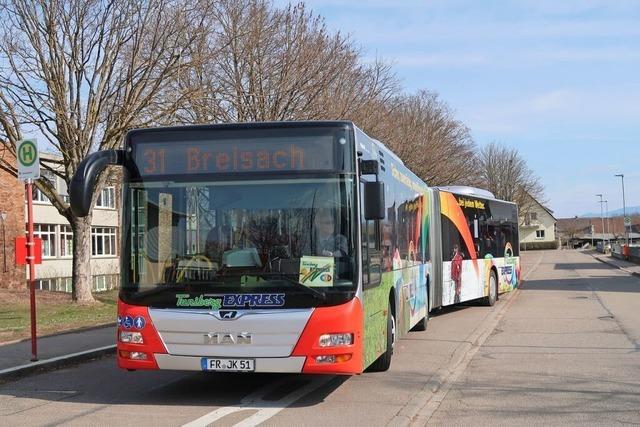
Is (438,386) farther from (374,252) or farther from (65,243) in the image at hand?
(65,243)

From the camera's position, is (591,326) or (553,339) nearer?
(553,339)

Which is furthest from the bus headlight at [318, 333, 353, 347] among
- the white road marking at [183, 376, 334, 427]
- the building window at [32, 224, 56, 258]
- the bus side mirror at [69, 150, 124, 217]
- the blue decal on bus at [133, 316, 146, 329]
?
the building window at [32, 224, 56, 258]

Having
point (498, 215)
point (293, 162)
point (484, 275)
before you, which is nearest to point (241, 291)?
point (293, 162)

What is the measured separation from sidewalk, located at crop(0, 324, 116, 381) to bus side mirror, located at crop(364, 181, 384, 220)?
17.0 feet

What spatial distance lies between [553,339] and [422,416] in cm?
661

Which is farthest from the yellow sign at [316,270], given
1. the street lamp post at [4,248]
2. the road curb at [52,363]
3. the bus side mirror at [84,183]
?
the street lamp post at [4,248]

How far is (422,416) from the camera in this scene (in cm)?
707

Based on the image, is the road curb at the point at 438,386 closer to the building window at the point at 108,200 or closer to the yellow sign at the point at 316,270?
the yellow sign at the point at 316,270

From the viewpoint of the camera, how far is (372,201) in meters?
7.54

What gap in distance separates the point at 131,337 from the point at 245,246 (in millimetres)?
1530

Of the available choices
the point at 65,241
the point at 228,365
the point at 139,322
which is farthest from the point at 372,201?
the point at 65,241

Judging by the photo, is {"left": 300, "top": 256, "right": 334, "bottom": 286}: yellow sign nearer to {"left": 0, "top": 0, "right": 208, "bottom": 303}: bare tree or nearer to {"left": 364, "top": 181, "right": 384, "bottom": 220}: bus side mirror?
{"left": 364, "top": 181, "right": 384, "bottom": 220}: bus side mirror

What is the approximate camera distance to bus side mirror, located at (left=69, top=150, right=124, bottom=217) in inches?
270

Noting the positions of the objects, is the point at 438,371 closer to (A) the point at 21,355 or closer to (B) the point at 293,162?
(B) the point at 293,162
